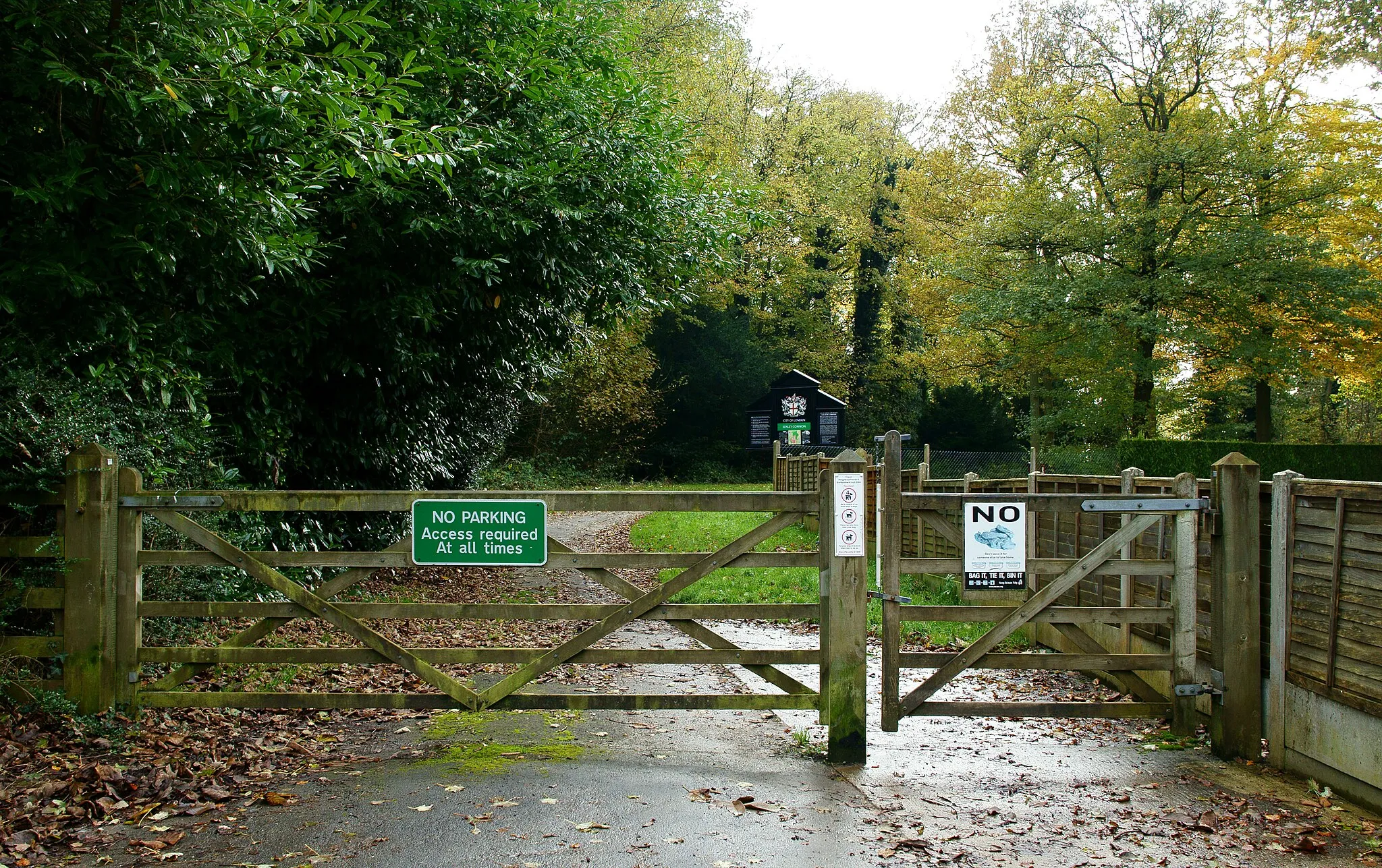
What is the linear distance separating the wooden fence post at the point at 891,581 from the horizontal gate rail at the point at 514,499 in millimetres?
484

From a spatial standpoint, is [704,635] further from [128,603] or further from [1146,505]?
[128,603]

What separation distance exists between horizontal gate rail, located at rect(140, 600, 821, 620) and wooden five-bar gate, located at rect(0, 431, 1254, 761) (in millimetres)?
13

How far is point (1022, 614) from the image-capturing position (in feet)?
17.9

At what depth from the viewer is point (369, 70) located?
5.37 meters

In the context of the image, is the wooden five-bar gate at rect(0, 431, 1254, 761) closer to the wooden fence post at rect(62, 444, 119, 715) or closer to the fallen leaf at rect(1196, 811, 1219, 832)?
the wooden fence post at rect(62, 444, 119, 715)

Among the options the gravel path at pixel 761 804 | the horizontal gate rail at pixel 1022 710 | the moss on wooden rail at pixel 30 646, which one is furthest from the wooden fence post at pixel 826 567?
the moss on wooden rail at pixel 30 646

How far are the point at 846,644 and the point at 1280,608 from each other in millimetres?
2588

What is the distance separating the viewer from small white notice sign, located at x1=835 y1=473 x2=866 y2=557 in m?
5.16

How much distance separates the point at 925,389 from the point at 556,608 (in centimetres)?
4081

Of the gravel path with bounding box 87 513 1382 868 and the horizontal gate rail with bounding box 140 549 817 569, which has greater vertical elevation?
the horizontal gate rail with bounding box 140 549 817 569

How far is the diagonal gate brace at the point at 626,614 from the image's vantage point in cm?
517

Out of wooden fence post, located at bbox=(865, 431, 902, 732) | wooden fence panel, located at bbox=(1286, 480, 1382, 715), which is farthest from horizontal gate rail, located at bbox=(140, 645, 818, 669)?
wooden fence panel, located at bbox=(1286, 480, 1382, 715)

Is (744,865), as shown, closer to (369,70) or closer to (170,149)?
(369,70)

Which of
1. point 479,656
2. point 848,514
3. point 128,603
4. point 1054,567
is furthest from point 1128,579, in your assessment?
point 128,603
